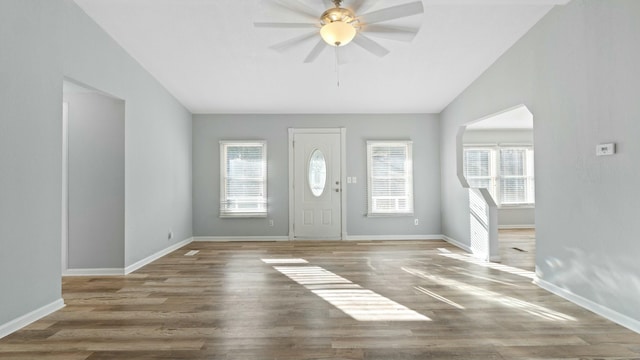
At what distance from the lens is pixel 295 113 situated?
6.71m

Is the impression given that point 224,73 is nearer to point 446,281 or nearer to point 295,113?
point 295,113

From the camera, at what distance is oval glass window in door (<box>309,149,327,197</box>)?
671 cm

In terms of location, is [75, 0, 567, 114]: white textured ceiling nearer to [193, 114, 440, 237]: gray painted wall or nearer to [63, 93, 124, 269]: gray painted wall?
[193, 114, 440, 237]: gray painted wall

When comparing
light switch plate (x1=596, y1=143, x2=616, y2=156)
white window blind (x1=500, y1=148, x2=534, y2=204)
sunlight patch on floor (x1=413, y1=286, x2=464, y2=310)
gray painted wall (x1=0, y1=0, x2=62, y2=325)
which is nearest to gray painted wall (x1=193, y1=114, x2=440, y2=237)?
white window blind (x1=500, y1=148, x2=534, y2=204)

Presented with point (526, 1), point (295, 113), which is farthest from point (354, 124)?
point (526, 1)

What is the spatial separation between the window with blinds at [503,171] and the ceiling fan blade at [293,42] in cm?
704

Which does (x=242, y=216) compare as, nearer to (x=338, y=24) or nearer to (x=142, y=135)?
(x=142, y=135)

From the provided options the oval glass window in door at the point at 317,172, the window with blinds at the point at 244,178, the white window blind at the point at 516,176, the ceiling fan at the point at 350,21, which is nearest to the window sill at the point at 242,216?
the window with blinds at the point at 244,178

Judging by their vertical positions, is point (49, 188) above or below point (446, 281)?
above

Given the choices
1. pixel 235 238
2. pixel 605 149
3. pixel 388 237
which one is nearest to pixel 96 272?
pixel 235 238

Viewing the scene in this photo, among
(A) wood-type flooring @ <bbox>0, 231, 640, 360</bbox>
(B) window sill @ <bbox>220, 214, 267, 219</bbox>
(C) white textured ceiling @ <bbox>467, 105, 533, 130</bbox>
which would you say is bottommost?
(A) wood-type flooring @ <bbox>0, 231, 640, 360</bbox>

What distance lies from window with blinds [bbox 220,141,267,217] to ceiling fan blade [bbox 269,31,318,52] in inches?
158

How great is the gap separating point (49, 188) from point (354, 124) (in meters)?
5.09

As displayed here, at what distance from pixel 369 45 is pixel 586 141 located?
7.19 ft
